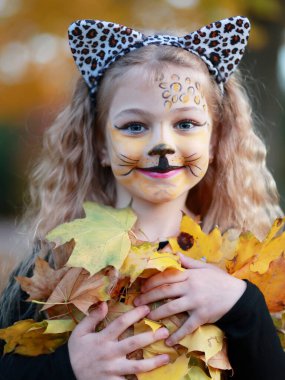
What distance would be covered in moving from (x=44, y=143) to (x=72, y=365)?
1.05 metres

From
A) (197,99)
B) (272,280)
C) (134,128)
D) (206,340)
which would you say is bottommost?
(206,340)

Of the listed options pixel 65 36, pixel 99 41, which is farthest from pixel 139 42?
pixel 65 36

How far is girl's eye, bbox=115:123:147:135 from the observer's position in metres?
2.04

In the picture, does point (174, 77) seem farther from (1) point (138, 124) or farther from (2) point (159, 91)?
(1) point (138, 124)

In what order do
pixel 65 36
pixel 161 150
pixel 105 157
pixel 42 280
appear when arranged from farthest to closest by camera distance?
pixel 65 36 → pixel 105 157 → pixel 161 150 → pixel 42 280

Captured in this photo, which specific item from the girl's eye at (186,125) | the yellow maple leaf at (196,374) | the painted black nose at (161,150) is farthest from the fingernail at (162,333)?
the girl's eye at (186,125)

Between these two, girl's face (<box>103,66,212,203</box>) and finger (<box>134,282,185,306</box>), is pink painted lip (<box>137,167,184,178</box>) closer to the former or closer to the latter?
girl's face (<box>103,66,212,203</box>)

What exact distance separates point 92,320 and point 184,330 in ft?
0.87

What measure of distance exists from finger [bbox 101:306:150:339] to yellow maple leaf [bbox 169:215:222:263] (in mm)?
242

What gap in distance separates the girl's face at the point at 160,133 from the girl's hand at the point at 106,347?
0.45 m

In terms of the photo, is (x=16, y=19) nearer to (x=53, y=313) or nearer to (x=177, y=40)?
(x=177, y=40)

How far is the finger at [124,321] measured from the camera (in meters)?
1.79

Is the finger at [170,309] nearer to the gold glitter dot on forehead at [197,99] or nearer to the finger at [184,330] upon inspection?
the finger at [184,330]

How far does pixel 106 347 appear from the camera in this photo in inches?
70.7
